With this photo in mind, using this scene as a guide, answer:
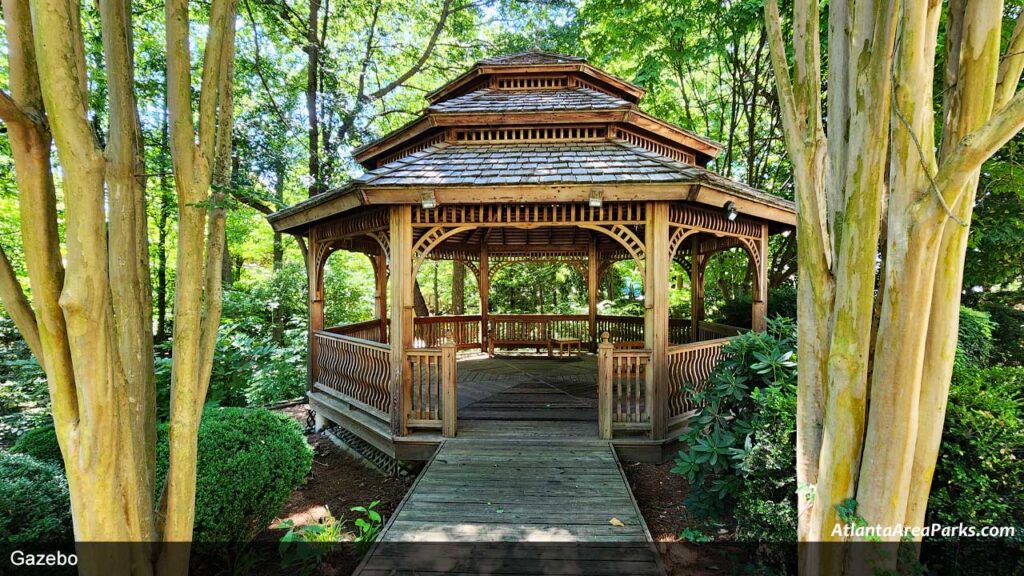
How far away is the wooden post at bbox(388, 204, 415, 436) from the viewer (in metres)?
5.05

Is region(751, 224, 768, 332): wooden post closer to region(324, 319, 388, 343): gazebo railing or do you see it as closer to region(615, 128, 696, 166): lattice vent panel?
region(615, 128, 696, 166): lattice vent panel

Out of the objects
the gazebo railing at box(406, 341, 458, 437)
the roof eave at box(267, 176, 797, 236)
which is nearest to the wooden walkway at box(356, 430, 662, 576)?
the gazebo railing at box(406, 341, 458, 437)

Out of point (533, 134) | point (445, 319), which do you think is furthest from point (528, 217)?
point (445, 319)

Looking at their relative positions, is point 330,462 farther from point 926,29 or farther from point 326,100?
point 326,100

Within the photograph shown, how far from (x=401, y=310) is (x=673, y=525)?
383 cm

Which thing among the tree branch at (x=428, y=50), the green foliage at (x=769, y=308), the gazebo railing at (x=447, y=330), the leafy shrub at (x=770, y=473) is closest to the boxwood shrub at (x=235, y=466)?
the leafy shrub at (x=770, y=473)

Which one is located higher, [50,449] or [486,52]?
[486,52]

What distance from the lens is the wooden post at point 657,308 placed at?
16.3 feet

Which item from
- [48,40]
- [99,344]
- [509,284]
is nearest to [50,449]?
[99,344]

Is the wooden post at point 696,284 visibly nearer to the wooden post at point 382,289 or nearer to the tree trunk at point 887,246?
the tree trunk at point 887,246

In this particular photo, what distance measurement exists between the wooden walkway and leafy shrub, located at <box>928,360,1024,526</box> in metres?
1.81

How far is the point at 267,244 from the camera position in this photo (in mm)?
16844

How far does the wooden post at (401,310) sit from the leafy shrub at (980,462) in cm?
482

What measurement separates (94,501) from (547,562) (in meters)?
2.84
